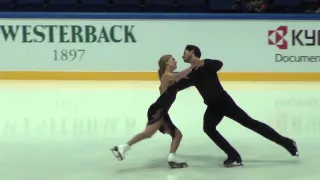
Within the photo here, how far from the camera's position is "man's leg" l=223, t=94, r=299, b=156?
169 inches

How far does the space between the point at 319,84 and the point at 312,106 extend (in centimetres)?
235

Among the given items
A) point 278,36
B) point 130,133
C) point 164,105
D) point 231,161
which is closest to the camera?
point 164,105

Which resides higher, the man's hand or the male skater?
the man's hand

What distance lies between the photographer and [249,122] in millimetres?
4336

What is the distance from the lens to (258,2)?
10367mm

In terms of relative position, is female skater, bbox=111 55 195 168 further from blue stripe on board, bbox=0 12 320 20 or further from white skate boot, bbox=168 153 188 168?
blue stripe on board, bbox=0 12 320 20

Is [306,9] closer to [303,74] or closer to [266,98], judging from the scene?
[303,74]


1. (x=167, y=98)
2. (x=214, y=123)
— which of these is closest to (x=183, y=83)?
(x=167, y=98)

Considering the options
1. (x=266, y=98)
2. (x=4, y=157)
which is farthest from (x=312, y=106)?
(x=4, y=157)

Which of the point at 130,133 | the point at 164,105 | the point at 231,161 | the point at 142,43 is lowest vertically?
the point at 130,133

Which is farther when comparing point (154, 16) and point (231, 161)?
point (154, 16)

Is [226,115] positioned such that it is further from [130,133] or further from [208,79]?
[130,133]

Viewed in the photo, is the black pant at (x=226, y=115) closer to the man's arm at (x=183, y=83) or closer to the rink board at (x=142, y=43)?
the man's arm at (x=183, y=83)

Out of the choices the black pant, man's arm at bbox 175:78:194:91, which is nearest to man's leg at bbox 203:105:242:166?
the black pant
